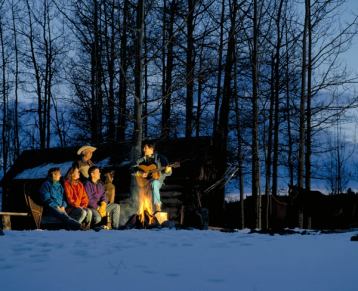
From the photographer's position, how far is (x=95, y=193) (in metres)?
11.2

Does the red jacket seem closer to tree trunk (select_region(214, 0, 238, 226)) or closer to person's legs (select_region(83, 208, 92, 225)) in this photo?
person's legs (select_region(83, 208, 92, 225))

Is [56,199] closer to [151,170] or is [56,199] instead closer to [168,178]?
[151,170]

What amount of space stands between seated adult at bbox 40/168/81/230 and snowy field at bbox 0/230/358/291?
12.4 ft

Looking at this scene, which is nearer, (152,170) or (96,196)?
(96,196)

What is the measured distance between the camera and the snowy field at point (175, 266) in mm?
3721

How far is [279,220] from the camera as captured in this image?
21.3 metres

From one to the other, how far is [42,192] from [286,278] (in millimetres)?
7591

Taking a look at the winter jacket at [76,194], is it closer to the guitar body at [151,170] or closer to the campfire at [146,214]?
the campfire at [146,214]

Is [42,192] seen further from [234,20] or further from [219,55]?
[219,55]

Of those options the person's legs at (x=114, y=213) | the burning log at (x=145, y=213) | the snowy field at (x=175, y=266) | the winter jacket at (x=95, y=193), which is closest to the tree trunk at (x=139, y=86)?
the burning log at (x=145, y=213)

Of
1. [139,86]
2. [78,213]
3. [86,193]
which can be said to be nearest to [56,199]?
[78,213]

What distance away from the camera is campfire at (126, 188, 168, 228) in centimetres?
1182

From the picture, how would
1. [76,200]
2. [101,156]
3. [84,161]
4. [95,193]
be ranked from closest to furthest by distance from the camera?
[76,200]
[95,193]
[84,161]
[101,156]

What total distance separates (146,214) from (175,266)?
7.56m
